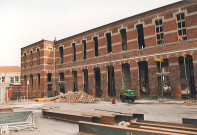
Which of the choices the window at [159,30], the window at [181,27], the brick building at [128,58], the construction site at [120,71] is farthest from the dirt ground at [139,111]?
the window at [159,30]

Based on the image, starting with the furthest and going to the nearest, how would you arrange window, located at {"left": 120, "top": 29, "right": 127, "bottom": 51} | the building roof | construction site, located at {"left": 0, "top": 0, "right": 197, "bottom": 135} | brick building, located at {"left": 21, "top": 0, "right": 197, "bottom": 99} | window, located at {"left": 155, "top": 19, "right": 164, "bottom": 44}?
1. the building roof
2. window, located at {"left": 120, "top": 29, "right": 127, "bottom": 51}
3. window, located at {"left": 155, "top": 19, "right": 164, "bottom": 44}
4. brick building, located at {"left": 21, "top": 0, "right": 197, "bottom": 99}
5. construction site, located at {"left": 0, "top": 0, "right": 197, "bottom": 135}

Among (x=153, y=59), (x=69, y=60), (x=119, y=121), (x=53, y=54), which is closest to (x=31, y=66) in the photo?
(x=53, y=54)

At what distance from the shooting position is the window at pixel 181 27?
59.4 ft

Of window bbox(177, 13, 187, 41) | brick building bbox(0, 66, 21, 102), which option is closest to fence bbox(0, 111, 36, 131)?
window bbox(177, 13, 187, 41)

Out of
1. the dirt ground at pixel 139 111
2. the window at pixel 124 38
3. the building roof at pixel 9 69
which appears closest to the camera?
the dirt ground at pixel 139 111

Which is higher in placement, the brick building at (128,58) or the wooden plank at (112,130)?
the brick building at (128,58)

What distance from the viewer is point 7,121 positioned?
7.91 m

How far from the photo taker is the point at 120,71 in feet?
72.9

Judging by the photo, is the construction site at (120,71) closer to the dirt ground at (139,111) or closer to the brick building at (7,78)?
the dirt ground at (139,111)

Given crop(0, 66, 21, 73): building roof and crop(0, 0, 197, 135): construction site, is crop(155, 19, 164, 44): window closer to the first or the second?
crop(0, 0, 197, 135): construction site

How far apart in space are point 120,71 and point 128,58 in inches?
81.8

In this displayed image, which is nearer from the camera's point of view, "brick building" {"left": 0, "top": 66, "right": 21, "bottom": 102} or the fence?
the fence

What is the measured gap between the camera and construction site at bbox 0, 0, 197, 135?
10689 mm

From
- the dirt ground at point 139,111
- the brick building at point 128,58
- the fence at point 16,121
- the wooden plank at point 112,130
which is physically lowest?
the dirt ground at point 139,111
